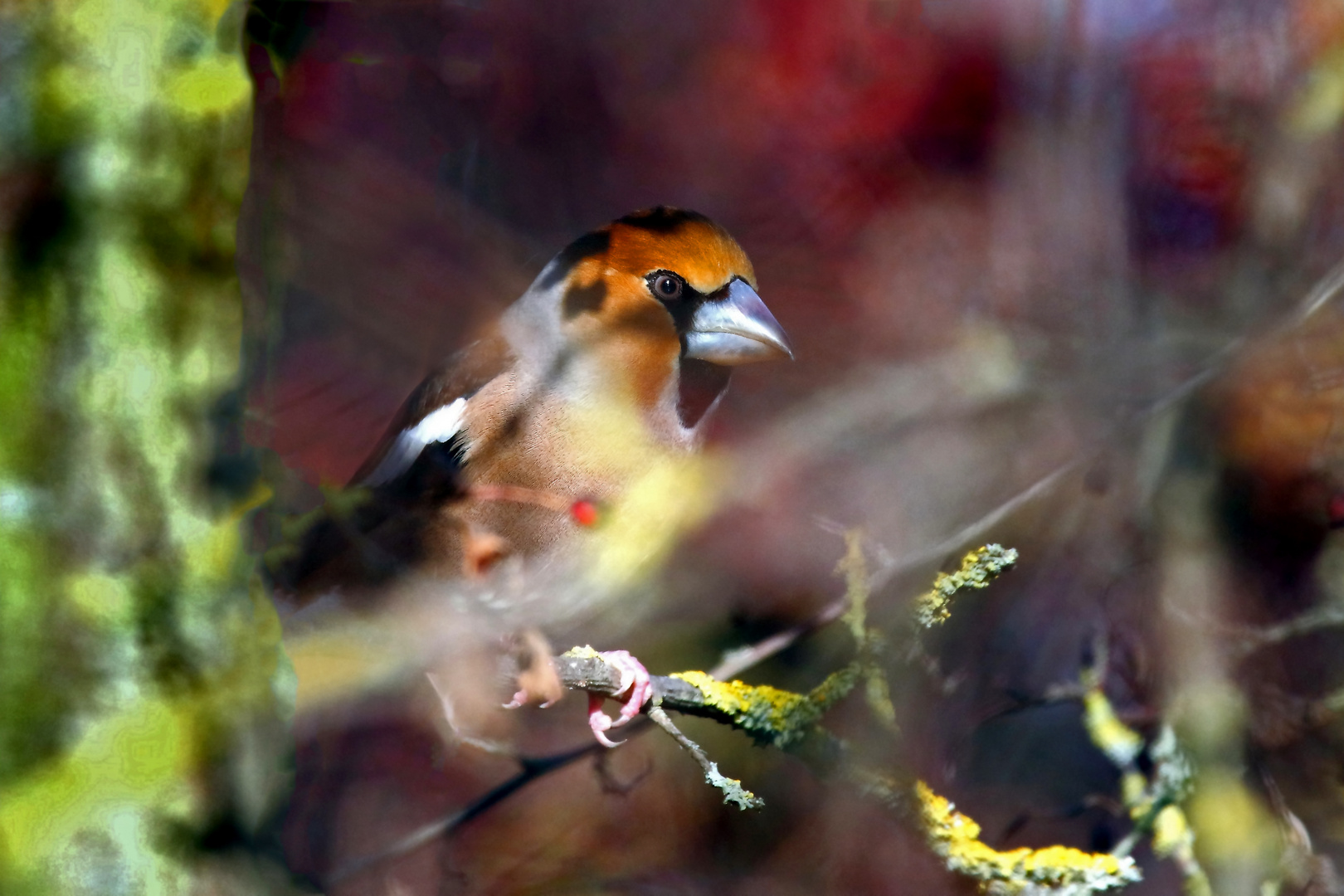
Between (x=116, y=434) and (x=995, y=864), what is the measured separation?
867mm

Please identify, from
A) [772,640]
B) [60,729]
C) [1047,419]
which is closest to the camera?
[60,729]

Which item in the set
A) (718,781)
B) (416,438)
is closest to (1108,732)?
(718,781)

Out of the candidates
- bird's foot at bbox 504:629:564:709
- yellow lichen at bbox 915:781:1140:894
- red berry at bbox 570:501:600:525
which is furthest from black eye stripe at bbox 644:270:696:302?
yellow lichen at bbox 915:781:1140:894

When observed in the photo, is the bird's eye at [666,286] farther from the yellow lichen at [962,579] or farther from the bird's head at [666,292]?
the yellow lichen at [962,579]

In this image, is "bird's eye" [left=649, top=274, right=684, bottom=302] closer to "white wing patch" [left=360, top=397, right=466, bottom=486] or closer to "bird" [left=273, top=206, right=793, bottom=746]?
"bird" [left=273, top=206, right=793, bottom=746]

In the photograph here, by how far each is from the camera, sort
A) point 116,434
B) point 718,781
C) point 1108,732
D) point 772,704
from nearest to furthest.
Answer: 1. point 116,434
2. point 718,781
3. point 772,704
4. point 1108,732

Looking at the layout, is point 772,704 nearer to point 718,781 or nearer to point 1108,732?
point 718,781

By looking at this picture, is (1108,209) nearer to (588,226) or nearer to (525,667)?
(588,226)

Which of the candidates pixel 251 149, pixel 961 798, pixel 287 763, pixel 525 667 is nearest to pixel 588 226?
pixel 251 149

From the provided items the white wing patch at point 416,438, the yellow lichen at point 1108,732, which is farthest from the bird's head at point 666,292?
the yellow lichen at point 1108,732

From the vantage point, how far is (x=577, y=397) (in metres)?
0.86

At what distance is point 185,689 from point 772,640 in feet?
1.65

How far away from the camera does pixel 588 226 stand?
0.79 meters

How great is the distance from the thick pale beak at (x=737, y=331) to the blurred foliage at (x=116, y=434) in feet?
1.23
